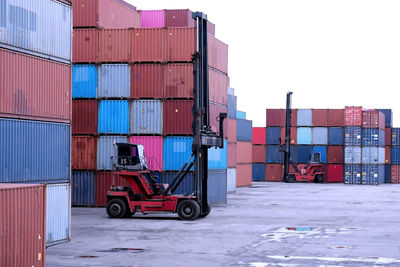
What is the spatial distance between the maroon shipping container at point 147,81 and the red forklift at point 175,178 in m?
5.85

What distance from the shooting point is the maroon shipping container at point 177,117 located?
108ft

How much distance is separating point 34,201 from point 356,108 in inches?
2192

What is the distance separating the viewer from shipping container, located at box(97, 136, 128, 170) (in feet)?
109

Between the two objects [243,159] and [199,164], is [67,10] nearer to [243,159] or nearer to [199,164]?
[199,164]

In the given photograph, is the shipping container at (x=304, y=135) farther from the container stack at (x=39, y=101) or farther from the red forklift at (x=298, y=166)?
the container stack at (x=39, y=101)

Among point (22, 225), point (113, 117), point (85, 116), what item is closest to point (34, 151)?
point (22, 225)

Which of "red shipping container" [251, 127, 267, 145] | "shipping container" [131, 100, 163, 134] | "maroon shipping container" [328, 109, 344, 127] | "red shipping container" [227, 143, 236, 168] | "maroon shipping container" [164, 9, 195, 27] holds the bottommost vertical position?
"red shipping container" [227, 143, 236, 168]

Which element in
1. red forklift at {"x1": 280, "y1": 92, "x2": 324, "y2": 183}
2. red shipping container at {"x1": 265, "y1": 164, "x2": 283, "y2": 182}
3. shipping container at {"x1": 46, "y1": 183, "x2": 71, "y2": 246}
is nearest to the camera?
shipping container at {"x1": 46, "y1": 183, "x2": 71, "y2": 246}

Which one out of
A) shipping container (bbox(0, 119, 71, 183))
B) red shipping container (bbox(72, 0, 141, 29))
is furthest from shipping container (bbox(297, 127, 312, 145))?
shipping container (bbox(0, 119, 71, 183))

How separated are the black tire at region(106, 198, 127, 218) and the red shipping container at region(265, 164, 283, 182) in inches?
1847

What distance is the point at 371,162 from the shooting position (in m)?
66.4

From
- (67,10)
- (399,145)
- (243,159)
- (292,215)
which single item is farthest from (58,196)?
(399,145)

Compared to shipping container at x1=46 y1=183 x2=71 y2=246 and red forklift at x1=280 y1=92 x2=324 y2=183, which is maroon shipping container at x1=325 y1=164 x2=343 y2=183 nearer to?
red forklift at x1=280 y1=92 x2=324 y2=183

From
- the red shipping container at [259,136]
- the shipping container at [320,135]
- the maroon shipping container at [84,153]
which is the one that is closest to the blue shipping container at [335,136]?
the shipping container at [320,135]
